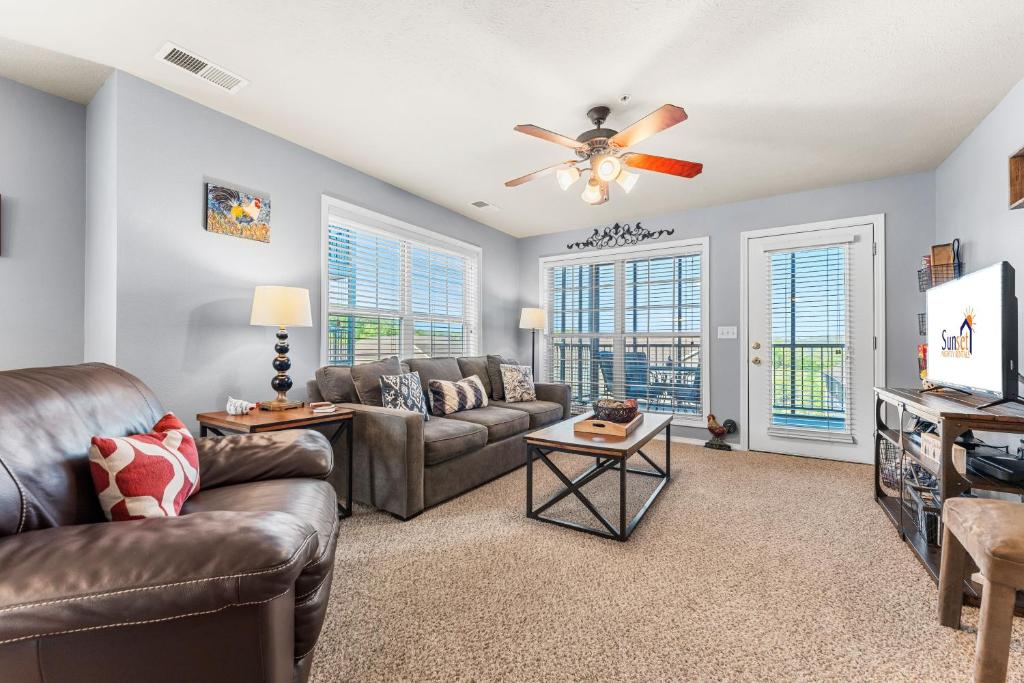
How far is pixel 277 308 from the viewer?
2443 mm

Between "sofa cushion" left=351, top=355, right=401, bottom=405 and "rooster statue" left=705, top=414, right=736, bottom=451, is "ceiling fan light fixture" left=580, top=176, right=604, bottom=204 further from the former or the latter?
"rooster statue" left=705, top=414, right=736, bottom=451

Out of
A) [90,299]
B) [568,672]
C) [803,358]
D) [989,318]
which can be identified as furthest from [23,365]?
[803,358]

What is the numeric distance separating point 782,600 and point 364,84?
3.07 metres

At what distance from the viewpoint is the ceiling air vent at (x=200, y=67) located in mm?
2092

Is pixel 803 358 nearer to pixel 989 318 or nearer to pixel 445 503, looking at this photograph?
pixel 989 318

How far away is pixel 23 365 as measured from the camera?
2.32 meters

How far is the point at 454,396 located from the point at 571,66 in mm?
2360

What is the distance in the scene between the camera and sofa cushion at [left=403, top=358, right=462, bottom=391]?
11.9 feet

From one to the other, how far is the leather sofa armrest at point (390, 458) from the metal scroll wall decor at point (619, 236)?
3.34 meters

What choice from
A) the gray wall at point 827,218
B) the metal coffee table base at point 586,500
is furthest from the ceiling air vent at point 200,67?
the gray wall at point 827,218

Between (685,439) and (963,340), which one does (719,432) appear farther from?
(963,340)

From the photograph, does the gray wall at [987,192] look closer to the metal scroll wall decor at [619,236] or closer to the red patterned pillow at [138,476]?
the metal scroll wall decor at [619,236]

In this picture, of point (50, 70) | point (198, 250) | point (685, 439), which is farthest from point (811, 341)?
point (50, 70)

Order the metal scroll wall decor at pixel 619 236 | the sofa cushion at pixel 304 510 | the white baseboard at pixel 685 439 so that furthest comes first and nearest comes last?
the metal scroll wall decor at pixel 619 236 < the white baseboard at pixel 685 439 < the sofa cushion at pixel 304 510
